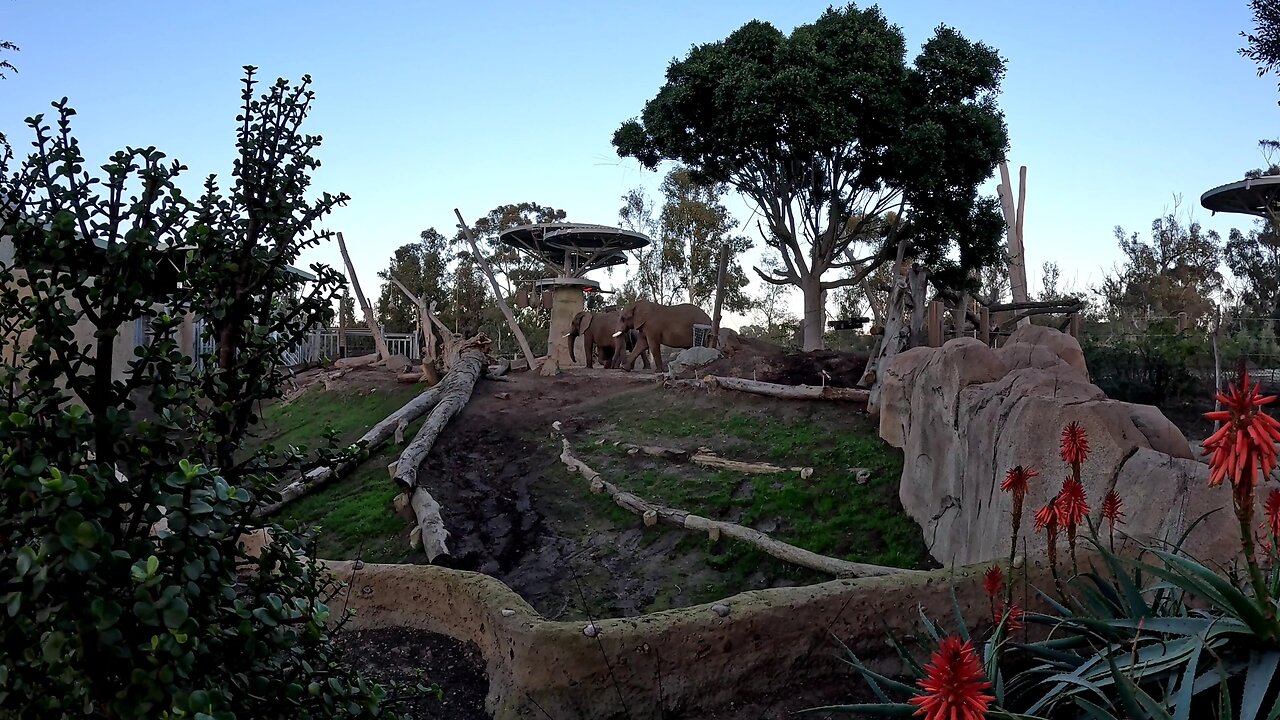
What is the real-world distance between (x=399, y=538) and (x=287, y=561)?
26.1ft

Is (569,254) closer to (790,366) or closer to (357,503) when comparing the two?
(790,366)

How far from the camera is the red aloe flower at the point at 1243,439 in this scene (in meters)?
1.90

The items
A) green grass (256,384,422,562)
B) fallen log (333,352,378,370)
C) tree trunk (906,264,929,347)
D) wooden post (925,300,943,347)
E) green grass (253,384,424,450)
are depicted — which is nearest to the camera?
green grass (256,384,422,562)

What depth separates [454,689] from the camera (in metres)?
4.50

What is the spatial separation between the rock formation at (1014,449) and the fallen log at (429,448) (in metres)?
4.78

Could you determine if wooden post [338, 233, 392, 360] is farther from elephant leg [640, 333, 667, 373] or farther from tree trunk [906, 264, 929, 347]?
tree trunk [906, 264, 929, 347]

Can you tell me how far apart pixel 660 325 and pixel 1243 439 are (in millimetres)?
18636

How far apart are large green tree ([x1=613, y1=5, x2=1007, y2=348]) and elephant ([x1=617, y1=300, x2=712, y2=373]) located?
278 cm

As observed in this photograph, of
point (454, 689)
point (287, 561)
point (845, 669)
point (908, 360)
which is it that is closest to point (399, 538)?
point (454, 689)

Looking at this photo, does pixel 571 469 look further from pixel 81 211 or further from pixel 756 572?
Result: pixel 81 211

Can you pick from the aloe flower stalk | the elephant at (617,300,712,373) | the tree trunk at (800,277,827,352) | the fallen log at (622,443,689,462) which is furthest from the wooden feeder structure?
the aloe flower stalk

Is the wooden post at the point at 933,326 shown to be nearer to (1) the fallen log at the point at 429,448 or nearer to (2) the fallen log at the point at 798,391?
(2) the fallen log at the point at 798,391

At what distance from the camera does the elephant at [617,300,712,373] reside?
66.4 feet

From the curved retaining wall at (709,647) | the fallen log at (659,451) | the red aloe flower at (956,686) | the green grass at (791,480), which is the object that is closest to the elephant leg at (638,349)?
the green grass at (791,480)
